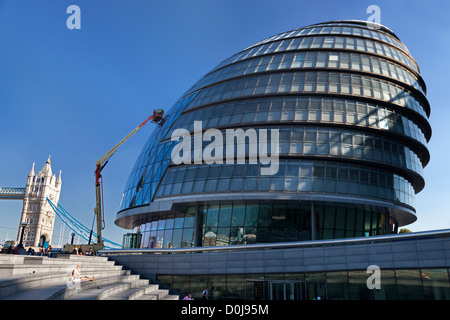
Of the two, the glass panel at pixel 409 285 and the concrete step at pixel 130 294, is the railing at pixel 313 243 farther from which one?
the concrete step at pixel 130 294

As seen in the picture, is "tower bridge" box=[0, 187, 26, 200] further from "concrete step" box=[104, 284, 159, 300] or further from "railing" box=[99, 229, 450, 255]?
"concrete step" box=[104, 284, 159, 300]

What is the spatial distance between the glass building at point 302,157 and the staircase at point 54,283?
1328 centimetres

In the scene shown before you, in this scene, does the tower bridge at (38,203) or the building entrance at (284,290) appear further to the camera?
the tower bridge at (38,203)

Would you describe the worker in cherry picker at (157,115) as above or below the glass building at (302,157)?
above

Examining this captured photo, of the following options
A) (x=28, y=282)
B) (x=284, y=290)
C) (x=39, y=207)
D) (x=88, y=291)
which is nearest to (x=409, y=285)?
(x=284, y=290)

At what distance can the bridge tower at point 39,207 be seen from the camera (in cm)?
17950

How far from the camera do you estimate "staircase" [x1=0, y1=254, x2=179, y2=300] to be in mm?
14272

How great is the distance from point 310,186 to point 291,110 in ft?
31.9

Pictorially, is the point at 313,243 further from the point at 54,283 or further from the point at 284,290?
the point at 54,283

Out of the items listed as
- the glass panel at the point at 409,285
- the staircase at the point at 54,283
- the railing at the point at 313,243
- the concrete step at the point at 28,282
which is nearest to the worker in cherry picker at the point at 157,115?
the railing at the point at 313,243

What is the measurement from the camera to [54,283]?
18719mm

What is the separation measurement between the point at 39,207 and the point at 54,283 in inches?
7395

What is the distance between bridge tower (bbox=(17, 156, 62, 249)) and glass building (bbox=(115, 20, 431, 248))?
15198 centimetres
